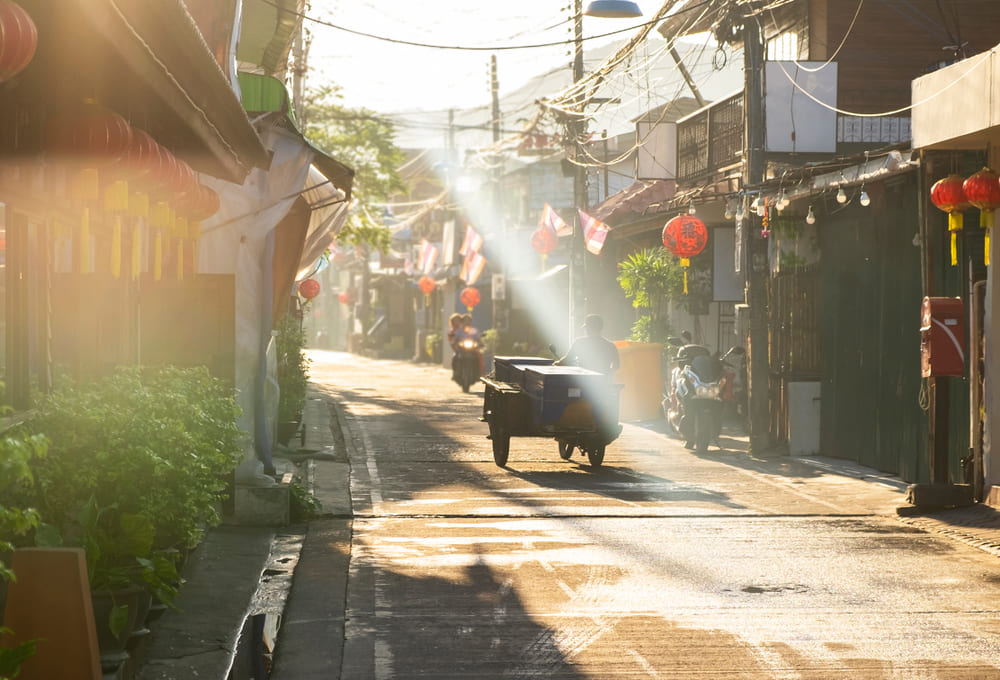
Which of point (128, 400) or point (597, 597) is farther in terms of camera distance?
point (597, 597)

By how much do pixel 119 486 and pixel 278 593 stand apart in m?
2.58

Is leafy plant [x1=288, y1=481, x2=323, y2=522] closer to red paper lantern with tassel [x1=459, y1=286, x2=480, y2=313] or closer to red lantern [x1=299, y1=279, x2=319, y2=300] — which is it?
red lantern [x1=299, y1=279, x2=319, y2=300]

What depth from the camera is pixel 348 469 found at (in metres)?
17.4

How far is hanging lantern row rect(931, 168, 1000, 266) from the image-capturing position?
42.2 ft

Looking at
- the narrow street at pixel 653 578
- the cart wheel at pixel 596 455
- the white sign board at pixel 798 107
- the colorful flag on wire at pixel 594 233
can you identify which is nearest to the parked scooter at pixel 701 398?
the narrow street at pixel 653 578

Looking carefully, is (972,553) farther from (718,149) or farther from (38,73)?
(718,149)

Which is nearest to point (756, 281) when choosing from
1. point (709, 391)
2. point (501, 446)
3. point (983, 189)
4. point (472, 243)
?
point (709, 391)

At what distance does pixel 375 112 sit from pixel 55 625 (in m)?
38.6

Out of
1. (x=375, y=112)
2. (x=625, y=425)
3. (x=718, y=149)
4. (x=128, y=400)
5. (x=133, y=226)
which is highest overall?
(x=375, y=112)

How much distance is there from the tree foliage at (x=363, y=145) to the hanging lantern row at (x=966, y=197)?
28439mm

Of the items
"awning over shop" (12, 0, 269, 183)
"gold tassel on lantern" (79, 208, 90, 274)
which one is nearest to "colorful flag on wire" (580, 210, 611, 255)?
"gold tassel on lantern" (79, 208, 90, 274)

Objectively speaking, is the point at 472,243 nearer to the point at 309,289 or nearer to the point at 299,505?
the point at 309,289

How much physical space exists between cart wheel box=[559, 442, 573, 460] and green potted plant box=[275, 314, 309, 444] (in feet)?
13.6

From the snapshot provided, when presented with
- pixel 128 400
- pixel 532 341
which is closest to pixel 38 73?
pixel 128 400
